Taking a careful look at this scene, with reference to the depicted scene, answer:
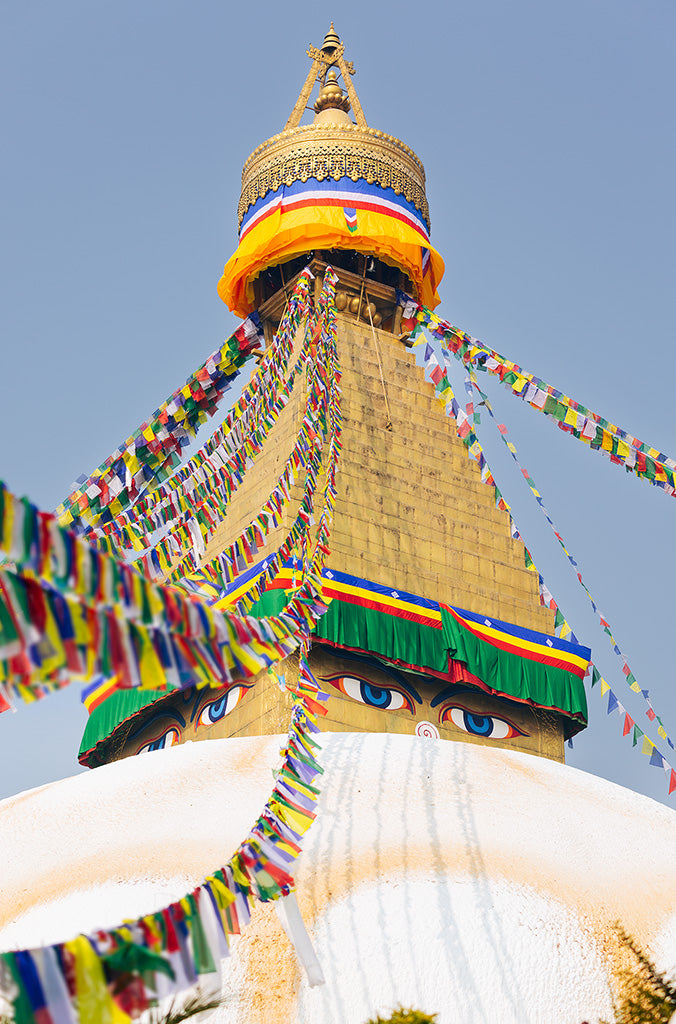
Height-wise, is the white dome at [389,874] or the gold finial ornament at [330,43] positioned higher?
the gold finial ornament at [330,43]

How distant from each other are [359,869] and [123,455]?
768 cm

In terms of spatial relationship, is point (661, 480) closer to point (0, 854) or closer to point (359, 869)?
point (359, 869)

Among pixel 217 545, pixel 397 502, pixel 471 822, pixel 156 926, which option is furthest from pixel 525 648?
pixel 156 926

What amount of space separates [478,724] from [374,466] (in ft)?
9.70

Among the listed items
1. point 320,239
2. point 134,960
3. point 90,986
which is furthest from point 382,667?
point 90,986

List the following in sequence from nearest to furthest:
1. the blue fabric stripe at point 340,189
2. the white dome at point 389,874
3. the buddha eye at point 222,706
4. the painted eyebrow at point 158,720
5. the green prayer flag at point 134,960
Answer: the green prayer flag at point 134,960 < the white dome at point 389,874 < the buddha eye at point 222,706 < the painted eyebrow at point 158,720 < the blue fabric stripe at point 340,189

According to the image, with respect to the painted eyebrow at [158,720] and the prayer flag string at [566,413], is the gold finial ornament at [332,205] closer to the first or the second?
the prayer flag string at [566,413]

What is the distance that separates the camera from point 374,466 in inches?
501

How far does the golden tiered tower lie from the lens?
11.3 meters

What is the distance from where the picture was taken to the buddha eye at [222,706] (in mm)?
11039

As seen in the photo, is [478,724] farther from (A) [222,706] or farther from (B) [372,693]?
(A) [222,706]

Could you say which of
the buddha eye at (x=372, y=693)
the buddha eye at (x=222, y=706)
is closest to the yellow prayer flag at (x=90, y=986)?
the buddha eye at (x=222, y=706)

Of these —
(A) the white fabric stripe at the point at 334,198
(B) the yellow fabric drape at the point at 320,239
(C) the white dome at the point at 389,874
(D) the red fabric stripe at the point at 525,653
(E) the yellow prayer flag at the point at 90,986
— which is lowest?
(E) the yellow prayer flag at the point at 90,986

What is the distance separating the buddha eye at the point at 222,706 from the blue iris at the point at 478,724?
2.30m
